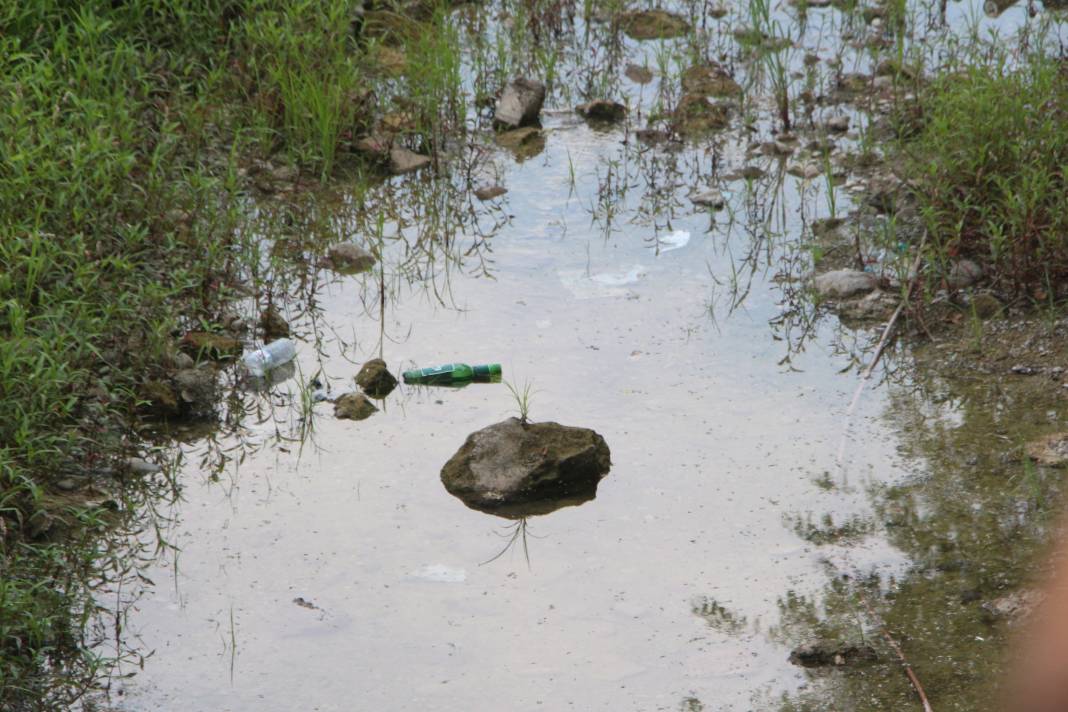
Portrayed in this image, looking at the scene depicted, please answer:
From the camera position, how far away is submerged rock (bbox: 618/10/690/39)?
5.78 m

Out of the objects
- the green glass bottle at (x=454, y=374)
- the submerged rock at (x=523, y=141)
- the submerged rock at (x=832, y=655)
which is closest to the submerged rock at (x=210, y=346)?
the green glass bottle at (x=454, y=374)

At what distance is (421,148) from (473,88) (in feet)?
1.74

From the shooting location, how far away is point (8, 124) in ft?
12.9

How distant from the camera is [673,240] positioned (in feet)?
14.7

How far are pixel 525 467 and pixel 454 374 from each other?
0.59 metres

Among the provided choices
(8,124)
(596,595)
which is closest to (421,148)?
(8,124)

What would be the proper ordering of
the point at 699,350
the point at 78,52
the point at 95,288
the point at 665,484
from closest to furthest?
the point at 665,484 → the point at 95,288 → the point at 699,350 → the point at 78,52

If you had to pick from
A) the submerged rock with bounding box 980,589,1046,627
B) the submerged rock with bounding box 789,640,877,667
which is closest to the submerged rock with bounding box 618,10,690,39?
the submerged rock with bounding box 980,589,1046,627

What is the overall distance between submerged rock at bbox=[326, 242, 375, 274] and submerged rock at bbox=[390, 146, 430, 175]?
60cm

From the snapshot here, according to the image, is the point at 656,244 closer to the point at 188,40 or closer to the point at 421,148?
the point at 421,148

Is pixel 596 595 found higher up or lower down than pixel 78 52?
lower down

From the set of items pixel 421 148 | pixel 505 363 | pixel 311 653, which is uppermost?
pixel 421 148

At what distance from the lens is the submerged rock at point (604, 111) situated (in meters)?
5.23

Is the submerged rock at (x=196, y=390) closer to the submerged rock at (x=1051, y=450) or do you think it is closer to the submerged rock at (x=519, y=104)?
the submerged rock at (x=519, y=104)
